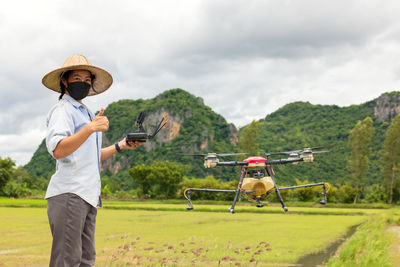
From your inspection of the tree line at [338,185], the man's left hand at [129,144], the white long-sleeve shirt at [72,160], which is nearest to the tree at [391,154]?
the tree line at [338,185]

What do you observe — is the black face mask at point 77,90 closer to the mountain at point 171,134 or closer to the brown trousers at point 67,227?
the brown trousers at point 67,227

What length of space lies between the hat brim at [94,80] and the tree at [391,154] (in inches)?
1679

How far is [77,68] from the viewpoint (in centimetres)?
315

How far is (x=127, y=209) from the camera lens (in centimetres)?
4372

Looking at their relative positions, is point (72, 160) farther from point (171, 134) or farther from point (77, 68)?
point (171, 134)

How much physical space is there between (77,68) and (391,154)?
50.3 m

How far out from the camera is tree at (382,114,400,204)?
43.1 metres

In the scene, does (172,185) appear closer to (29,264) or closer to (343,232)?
(343,232)

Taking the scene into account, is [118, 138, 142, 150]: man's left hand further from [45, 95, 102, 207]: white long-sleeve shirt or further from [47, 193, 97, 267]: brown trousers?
[47, 193, 97, 267]: brown trousers

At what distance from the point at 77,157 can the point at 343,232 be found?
24615 millimetres

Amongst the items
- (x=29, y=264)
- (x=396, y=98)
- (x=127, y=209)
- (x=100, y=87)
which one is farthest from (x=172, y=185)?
(x=396, y=98)

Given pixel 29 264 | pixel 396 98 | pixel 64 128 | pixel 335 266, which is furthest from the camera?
pixel 396 98

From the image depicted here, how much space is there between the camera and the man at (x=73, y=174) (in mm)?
2742

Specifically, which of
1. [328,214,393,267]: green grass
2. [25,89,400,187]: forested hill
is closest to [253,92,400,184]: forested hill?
[25,89,400,187]: forested hill
